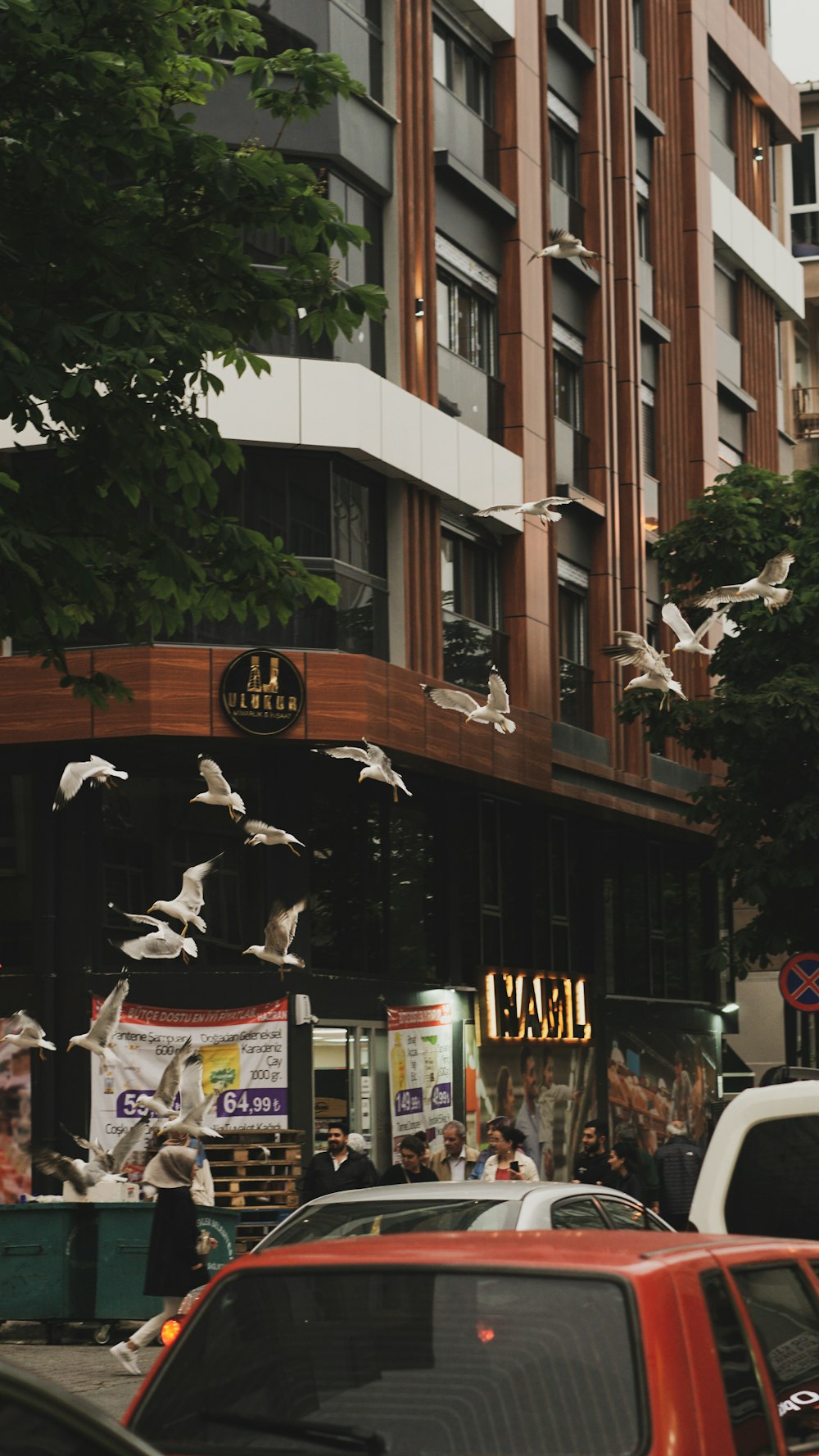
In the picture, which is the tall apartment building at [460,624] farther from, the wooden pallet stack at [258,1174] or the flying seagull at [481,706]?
the wooden pallet stack at [258,1174]

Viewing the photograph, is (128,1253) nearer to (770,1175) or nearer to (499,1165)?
(499,1165)

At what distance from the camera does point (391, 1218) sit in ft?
31.6

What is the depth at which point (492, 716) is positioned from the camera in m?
23.1

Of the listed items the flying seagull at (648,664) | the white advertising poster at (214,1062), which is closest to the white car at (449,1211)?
the white advertising poster at (214,1062)

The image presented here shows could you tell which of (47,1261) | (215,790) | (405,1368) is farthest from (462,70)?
(405,1368)

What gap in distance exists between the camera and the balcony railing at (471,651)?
26359mm

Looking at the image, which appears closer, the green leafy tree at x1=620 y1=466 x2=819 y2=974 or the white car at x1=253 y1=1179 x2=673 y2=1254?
the white car at x1=253 y1=1179 x2=673 y2=1254

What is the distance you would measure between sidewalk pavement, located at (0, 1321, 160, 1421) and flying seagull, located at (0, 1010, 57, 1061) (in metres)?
3.06

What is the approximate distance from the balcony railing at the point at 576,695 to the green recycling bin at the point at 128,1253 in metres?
13.0

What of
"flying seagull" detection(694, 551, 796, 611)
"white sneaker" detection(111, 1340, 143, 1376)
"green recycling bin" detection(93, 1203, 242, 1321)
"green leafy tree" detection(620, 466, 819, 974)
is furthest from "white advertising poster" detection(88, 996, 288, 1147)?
"white sneaker" detection(111, 1340, 143, 1376)

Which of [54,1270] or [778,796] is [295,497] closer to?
[778,796]

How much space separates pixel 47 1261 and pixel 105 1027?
393cm

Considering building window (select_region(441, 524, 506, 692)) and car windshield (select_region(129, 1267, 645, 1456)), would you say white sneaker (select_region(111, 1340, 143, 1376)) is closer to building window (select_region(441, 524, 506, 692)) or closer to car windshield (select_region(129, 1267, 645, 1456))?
car windshield (select_region(129, 1267, 645, 1456))

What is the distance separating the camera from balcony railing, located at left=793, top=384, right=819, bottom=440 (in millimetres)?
43812
